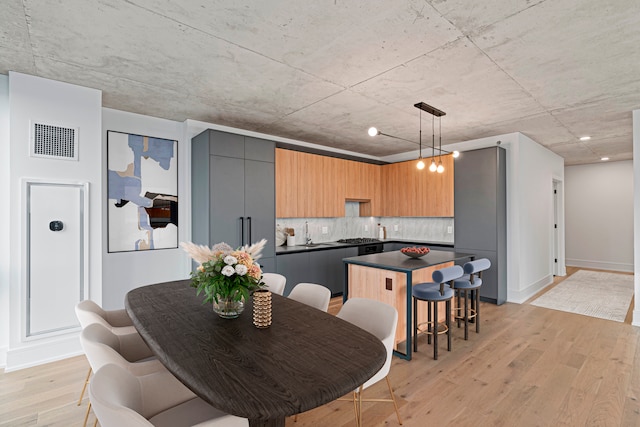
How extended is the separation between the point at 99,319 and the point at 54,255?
5.35ft

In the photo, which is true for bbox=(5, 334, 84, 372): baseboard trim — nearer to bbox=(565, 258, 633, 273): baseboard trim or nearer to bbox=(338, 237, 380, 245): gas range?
bbox=(338, 237, 380, 245): gas range

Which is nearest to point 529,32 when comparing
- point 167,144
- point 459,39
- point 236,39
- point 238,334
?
point 459,39

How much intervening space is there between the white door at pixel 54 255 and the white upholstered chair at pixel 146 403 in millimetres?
2398

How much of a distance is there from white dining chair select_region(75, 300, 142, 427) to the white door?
110 cm

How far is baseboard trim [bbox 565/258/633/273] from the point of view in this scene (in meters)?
7.74

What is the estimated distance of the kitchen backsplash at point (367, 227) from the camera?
19.3 ft

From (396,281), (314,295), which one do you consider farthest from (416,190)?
(314,295)

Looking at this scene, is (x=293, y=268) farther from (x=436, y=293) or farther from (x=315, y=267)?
(x=436, y=293)

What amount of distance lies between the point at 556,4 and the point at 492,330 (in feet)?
11.4

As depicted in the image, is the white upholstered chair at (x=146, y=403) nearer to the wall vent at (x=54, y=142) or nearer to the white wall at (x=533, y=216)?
the wall vent at (x=54, y=142)

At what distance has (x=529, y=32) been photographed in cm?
233

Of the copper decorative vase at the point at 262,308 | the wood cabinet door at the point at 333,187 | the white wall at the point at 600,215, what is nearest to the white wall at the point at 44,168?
the copper decorative vase at the point at 262,308

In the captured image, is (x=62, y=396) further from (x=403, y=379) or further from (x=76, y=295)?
(x=403, y=379)

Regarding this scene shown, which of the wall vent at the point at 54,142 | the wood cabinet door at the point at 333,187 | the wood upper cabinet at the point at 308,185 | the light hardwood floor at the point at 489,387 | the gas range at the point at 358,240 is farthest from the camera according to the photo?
the gas range at the point at 358,240
